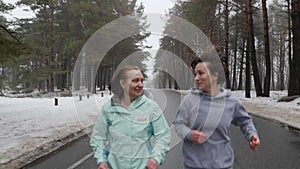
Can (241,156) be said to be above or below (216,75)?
below

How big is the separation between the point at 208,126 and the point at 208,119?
0.06 metres

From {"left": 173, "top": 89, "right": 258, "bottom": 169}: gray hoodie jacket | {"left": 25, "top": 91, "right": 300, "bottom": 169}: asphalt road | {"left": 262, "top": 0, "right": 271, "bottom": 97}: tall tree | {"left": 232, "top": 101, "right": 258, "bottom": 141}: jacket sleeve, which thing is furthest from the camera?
{"left": 262, "top": 0, "right": 271, "bottom": 97}: tall tree

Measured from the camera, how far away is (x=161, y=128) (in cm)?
271

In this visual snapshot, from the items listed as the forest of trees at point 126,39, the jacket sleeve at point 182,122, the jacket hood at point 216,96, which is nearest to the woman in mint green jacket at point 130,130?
the jacket sleeve at point 182,122

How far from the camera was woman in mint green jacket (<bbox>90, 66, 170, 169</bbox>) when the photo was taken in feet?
8.71

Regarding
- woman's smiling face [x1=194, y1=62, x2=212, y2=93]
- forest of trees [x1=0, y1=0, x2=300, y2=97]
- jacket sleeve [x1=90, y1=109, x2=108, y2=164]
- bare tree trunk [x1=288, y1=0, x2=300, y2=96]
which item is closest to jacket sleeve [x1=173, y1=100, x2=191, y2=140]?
woman's smiling face [x1=194, y1=62, x2=212, y2=93]

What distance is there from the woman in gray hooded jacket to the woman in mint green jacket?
0.78 feet

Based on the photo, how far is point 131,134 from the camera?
2.65 m

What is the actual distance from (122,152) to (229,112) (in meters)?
1.04

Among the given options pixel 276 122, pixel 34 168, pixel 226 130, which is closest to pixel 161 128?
pixel 226 130

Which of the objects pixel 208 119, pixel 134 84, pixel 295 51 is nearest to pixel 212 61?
pixel 208 119

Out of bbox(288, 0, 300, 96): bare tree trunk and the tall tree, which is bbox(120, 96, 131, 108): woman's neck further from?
the tall tree

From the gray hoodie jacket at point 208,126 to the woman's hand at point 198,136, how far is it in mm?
59

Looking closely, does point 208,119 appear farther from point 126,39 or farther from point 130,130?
point 126,39
